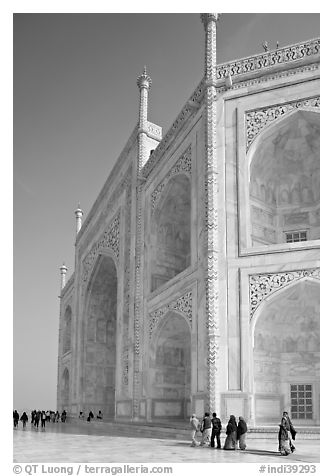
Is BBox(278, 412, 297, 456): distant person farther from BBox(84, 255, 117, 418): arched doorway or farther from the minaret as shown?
BBox(84, 255, 117, 418): arched doorway

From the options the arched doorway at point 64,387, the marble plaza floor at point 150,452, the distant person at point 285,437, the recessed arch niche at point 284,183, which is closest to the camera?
the marble plaza floor at point 150,452

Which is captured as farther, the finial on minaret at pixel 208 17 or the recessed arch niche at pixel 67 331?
the recessed arch niche at pixel 67 331

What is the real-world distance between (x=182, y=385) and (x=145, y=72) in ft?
36.6

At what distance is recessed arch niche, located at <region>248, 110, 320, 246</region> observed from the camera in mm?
15453

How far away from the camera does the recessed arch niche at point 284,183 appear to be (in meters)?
15.5

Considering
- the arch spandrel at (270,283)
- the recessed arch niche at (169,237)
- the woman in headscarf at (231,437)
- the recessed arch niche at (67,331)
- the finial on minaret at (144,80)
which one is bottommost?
the woman in headscarf at (231,437)

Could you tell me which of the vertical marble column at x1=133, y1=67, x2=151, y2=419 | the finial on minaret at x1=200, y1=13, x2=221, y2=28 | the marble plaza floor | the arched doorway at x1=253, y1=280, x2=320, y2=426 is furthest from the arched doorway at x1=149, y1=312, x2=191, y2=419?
the finial on minaret at x1=200, y1=13, x2=221, y2=28

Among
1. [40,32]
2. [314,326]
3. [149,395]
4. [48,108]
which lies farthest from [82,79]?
[149,395]

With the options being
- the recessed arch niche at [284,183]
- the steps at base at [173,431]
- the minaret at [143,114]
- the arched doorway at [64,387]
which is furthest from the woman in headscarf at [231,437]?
the arched doorway at [64,387]

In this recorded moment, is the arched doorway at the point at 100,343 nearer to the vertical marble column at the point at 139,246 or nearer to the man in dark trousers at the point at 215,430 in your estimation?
the vertical marble column at the point at 139,246

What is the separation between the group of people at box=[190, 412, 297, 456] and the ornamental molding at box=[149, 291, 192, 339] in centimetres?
415

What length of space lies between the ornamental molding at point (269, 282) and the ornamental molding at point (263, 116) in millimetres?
3394

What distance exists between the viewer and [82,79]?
45.3 feet

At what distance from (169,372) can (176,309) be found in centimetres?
306
